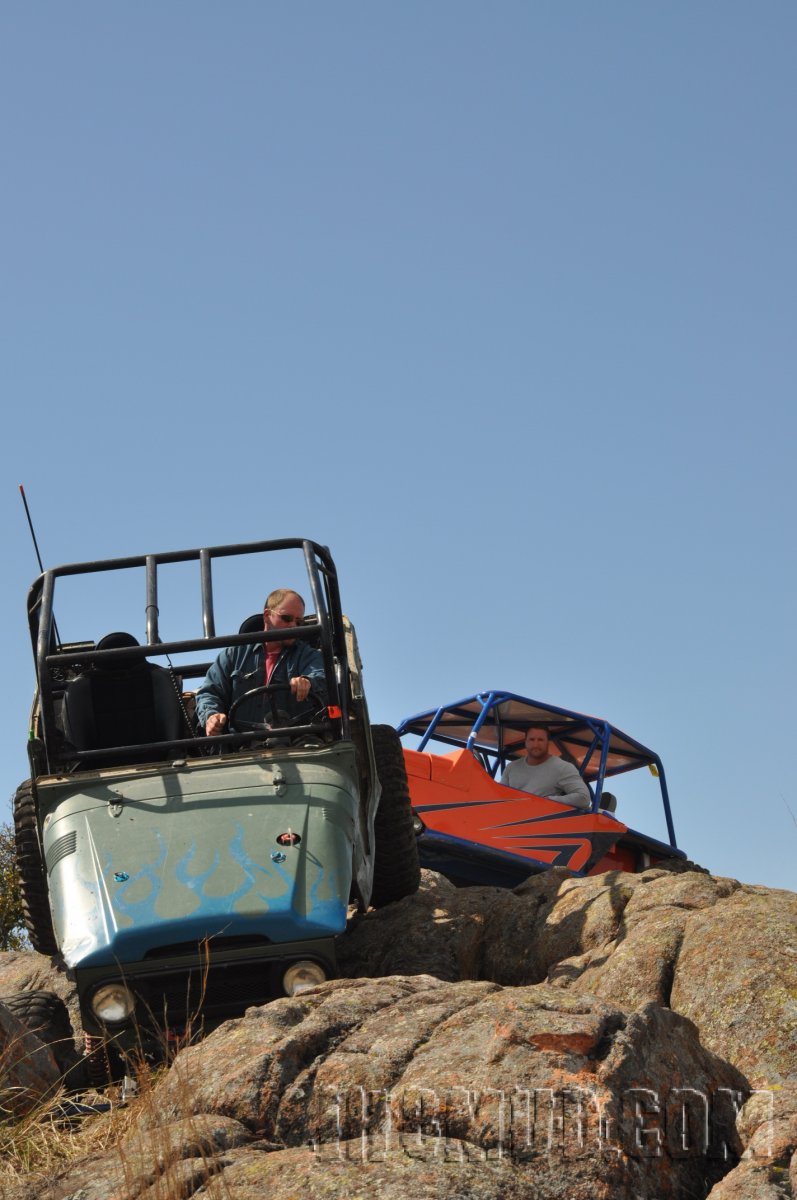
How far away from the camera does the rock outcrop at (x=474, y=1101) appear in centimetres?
344

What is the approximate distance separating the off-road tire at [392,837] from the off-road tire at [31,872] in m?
1.79

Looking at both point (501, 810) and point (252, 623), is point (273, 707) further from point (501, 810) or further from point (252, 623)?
point (501, 810)

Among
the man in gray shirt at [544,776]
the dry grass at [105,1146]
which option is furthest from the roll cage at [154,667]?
the man in gray shirt at [544,776]

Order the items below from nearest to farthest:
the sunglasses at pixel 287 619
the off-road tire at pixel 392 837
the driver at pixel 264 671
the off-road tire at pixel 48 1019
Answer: the off-road tire at pixel 48 1019
the driver at pixel 264 671
the sunglasses at pixel 287 619
the off-road tire at pixel 392 837

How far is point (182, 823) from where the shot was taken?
21.3 ft

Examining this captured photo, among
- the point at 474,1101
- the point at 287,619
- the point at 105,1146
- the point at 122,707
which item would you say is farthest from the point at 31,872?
the point at 474,1101

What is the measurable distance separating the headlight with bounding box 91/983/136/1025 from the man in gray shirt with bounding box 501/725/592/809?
23.8 feet

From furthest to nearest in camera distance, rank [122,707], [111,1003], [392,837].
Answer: [392,837], [122,707], [111,1003]

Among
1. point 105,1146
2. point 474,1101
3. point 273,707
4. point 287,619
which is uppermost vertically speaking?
point 287,619

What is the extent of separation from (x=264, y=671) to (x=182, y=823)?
53.0 inches

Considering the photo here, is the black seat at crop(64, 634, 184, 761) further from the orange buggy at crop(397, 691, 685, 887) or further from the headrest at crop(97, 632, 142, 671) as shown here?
the orange buggy at crop(397, 691, 685, 887)

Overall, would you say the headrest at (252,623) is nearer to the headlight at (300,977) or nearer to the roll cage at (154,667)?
the roll cage at (154,667)

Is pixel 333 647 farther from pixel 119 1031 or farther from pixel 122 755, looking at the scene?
pixel 119 1031

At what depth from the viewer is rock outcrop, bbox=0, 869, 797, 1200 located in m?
3.44
